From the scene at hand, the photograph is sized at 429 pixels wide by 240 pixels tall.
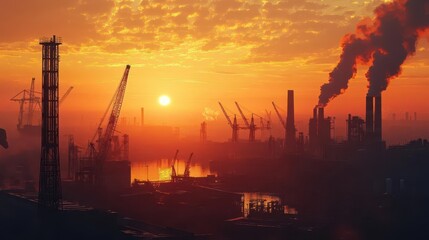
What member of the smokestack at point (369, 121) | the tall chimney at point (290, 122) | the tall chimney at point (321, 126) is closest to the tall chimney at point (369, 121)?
the smokestack at point (369, 121)

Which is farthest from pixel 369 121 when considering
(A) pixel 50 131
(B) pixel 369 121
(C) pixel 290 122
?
(A) pixel 50 131

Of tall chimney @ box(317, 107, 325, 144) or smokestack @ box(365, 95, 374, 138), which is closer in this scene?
smokestack @ box(365, 95, 374, 138)

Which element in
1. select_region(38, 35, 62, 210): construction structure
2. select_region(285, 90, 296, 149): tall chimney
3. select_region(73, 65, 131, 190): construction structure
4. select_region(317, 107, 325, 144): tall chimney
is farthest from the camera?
select_region(285, 90, 296, 149): tall chimney

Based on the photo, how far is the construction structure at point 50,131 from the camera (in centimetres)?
2334

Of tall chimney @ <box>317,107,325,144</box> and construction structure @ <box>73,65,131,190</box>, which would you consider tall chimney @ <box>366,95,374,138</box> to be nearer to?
tall chimney @ <box>317,107,325,144</box>

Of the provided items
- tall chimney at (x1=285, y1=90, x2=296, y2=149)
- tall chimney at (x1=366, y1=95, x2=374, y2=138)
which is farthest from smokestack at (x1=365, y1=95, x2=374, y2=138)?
tall chimney at (x1=285, y1=90, x2=296, y2=149)

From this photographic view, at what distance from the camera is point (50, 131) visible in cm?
2355

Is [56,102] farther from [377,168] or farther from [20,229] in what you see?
[377,168]

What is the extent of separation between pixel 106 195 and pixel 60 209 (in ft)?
54.2

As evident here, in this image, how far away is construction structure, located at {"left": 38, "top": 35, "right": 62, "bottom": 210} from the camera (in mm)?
23344

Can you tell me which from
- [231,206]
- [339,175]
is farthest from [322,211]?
[339,175]

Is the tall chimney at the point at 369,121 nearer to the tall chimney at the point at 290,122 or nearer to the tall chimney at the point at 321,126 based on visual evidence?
the tall chimney at the point at 321,126

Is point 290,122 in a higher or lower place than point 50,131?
higher

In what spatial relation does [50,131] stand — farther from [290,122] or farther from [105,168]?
[290,122]
